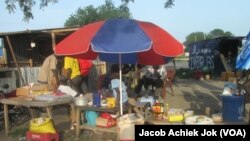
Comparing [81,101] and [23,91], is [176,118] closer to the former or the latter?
[81,101]

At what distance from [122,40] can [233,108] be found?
2.28m

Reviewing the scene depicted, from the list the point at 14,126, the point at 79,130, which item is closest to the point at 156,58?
the point at 79,130

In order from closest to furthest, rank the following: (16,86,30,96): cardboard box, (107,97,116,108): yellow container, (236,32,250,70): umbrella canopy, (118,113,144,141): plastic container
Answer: (236,32,250,70): umbrella canopy
(118,113,144,141): plastic container
(107,97,116,108): yellow container
(16,86,30,96): cardboard box

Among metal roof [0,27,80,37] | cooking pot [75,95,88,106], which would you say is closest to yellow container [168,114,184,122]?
cooking pot [75,95,88,106]

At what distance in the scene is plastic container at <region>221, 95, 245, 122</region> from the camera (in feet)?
21.2

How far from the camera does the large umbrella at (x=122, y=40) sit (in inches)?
233

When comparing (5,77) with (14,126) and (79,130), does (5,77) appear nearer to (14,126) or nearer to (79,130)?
(14,126)

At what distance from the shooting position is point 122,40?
236 inches

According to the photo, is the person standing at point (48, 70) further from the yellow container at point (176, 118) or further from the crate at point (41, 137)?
the yellow container at point (176, 118)

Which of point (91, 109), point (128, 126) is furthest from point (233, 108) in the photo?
point (91, 109)

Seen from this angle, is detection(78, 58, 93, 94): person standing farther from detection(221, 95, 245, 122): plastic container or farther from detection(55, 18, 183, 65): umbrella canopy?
detection(221, 95, 245, 122): plastic container

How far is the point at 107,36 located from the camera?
6.16 m

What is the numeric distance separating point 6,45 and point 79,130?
12.7 m

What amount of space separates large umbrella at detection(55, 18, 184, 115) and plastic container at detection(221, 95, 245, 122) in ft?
4.01
